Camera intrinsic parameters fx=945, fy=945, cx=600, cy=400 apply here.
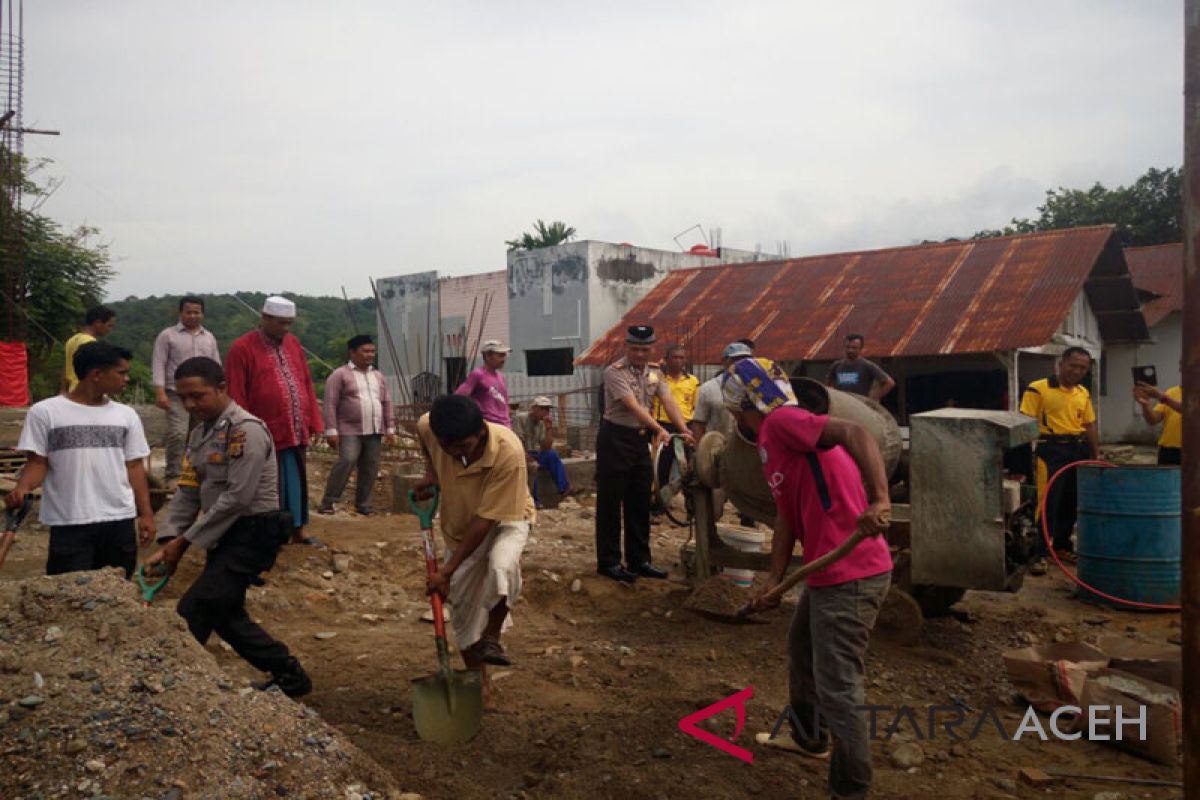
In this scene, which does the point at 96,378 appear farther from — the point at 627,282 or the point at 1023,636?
the point at 627,282

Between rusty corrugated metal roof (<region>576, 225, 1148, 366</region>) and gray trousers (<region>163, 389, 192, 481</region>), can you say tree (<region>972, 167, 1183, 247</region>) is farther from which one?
gray trousers (<region>163, 389, 192, 481</region>)

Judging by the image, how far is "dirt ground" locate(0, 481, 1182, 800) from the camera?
366cm

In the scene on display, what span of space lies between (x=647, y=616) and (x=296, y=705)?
2.85m

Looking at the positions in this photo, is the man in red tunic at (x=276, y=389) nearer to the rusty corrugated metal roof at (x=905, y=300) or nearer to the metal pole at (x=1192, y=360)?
the metal pole at (x=1192, y=360)

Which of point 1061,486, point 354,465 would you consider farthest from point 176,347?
point 1061,486

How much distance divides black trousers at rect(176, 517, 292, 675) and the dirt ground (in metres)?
0.35

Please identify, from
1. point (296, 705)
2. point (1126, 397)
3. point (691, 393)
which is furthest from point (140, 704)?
point (1126, 397)

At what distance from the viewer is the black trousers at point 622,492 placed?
674cm

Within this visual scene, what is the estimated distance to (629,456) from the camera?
674 centimetres

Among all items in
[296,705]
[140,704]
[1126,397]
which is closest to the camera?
[140,704]

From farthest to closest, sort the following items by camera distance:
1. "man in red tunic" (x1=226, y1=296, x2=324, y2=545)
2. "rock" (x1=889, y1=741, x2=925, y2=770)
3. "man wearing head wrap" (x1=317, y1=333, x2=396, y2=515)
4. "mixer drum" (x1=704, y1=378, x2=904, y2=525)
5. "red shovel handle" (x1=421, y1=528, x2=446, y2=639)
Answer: "man wearing head wrap" (x1=317, y1=333, x2=396, y2=515)
"man in red tunic" (x1=226, y1=296, x2=324, y2=545)
"mixer drum" (x1=704, y1=378, x2=904, y2=525)
"red shovel handle" (x1=421, y1=528, x2=446, y2=639)
"rock" (x1=889, y1=741, x2=925, y2=770)

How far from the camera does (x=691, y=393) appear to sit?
29.0ft

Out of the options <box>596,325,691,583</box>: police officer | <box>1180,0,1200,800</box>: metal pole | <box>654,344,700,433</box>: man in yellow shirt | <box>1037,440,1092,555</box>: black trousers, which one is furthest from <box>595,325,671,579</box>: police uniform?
<box>1180,0,1200,800</box>: metal pole

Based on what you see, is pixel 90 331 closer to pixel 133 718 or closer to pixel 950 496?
pixel 133 718
